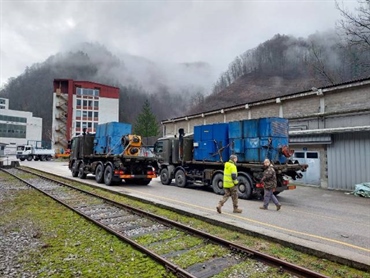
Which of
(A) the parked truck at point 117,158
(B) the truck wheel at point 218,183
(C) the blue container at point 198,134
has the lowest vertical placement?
(B) the truck wheel at point 218,183

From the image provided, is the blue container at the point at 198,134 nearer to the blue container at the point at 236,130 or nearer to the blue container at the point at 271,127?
the blue container at the point at 236,130

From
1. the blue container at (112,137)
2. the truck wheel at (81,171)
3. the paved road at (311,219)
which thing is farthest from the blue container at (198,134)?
the truck wheel at (81,171)

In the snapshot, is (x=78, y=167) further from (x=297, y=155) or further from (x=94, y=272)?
(x=94, y=272)

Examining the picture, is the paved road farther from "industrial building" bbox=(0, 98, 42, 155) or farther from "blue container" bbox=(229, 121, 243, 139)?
"industrial building" bbox=(0, 98, 42, 155)

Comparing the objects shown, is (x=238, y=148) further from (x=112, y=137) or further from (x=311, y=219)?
(x=112, y=137)

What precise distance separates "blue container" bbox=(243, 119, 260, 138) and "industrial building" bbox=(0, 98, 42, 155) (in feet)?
245

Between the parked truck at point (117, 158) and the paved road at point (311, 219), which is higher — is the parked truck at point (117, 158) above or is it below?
above

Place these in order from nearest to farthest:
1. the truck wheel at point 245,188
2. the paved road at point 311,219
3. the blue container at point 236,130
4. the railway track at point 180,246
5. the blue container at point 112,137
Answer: the railway track at point 180,246 < the paved road at point 311,219 < the truck wheel at point 245,188 < the blue container at point 236,130 < the blue container at point 112,137

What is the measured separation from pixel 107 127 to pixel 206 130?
5.96 meters

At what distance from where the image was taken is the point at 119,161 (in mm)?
14203

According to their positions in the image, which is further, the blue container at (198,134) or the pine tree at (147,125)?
the pine tree at (147,125)

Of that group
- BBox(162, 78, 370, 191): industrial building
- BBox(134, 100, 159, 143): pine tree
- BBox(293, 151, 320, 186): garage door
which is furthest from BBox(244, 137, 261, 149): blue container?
BBox(134, 100, 159, 143): pine tree

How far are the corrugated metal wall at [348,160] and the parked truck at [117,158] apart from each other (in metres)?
9.57

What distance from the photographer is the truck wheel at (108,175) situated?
47.5 ft
